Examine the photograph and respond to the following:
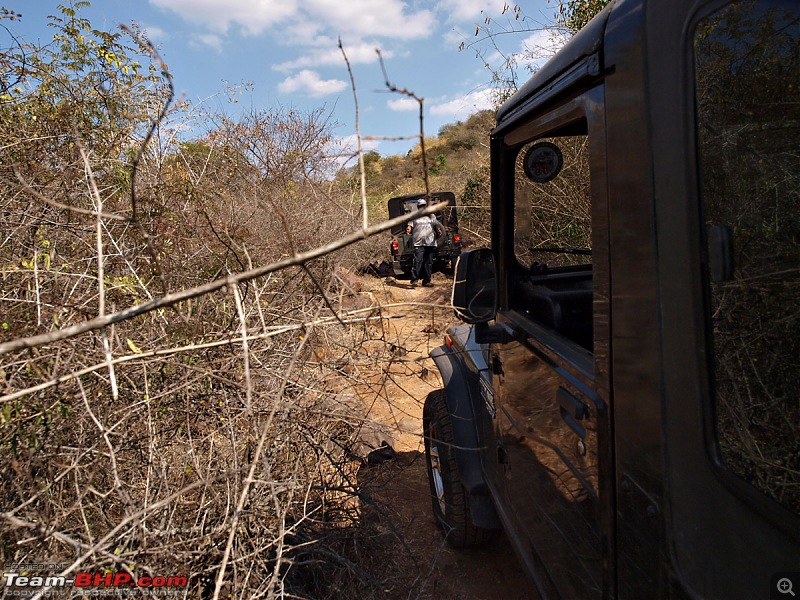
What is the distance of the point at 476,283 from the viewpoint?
222cm

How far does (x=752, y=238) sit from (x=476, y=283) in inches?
53.0

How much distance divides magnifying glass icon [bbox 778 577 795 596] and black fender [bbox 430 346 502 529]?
1.63 metres

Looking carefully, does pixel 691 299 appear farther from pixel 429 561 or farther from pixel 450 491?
pixel 429 561

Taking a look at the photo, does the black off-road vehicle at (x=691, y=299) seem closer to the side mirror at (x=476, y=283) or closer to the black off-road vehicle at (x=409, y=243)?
the side mirror at (x=476, y=283)

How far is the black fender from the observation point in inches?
102

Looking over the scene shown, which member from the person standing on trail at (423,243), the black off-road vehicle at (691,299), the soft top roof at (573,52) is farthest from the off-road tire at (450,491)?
the person standing on trail at (423,243)

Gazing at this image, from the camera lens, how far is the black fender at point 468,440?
2584 mm

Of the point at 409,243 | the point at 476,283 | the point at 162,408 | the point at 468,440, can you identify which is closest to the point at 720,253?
the point at 476,283

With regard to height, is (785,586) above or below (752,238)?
below

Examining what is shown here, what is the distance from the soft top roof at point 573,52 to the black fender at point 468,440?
149 centimetres

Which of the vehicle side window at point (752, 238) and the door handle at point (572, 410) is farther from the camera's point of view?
the door handle at point (572, 410)

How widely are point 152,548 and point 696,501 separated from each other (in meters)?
1.92

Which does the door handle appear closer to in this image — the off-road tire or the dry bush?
the dry bush
